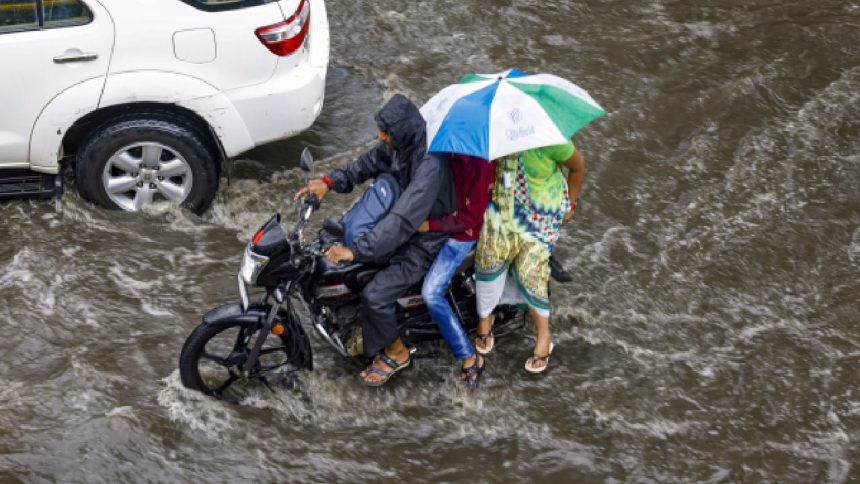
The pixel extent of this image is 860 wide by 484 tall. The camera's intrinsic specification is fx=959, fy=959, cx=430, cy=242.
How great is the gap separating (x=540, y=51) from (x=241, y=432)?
5.03 metres

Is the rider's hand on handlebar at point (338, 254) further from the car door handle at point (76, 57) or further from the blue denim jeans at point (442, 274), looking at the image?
the car door handle at point (76, 57)

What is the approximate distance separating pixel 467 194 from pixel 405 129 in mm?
471

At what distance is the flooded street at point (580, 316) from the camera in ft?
15.6

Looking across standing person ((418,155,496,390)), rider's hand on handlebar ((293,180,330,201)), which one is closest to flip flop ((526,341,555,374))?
standing person ((418,155,496,390))

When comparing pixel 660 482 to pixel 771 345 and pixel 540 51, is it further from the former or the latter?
pixel 540 51

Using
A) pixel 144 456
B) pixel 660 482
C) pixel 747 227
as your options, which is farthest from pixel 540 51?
pixel 144 456

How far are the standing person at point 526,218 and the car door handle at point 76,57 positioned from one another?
2586mm

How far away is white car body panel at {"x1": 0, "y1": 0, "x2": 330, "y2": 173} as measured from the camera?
5.62m

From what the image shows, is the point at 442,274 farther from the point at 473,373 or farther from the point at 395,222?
the point at 473,373

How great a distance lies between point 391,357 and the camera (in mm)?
5059

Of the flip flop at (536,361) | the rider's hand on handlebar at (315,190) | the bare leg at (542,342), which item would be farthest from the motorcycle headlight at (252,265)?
the flip flop at (536,361)

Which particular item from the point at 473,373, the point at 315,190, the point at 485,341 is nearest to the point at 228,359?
the point at 315,190

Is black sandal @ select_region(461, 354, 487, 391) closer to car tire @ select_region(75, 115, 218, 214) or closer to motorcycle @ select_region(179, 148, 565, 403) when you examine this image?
motorcycle @ select_region(179, 148, 565, 403)

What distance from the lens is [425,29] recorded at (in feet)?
29.1
